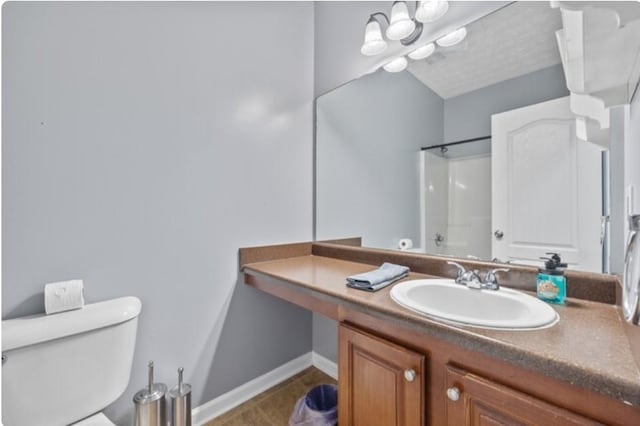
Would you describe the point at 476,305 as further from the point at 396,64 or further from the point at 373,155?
the point at 396,64

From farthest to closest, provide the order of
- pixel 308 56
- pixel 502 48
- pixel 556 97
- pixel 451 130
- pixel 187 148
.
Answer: pixel 308 56
pixel 451 130
pixel 187 148
pixel 502 48
pixel 556 97

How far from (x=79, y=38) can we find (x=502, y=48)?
5.84ft

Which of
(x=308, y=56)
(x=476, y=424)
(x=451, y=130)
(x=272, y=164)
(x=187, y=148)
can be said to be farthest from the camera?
(x=308, y=56)

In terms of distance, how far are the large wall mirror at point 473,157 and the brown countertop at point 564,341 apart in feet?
1.14

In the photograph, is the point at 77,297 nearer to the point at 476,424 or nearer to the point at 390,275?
the point at 390,275

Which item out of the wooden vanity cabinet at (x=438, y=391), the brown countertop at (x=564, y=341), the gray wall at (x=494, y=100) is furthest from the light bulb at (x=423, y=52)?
the wooden vanity cabinet at (x=438, y=391)

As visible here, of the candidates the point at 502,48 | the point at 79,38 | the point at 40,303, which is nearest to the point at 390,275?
the point at 502,48

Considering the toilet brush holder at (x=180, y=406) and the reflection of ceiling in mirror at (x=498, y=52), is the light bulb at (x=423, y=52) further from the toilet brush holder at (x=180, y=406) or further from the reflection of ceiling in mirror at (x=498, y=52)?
the toilet brush holder at (x=180, y=406)

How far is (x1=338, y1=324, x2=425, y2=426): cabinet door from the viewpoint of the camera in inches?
33.1

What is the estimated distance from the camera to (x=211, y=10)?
148 cm

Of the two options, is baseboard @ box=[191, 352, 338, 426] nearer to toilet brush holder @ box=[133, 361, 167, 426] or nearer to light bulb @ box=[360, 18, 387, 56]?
toilet brush holder @ box=[133, 361, 167, 426]

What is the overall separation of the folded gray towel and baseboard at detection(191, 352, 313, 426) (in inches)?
40.4

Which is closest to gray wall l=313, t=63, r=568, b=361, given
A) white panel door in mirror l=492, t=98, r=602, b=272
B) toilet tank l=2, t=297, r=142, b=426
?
white panel door in mirror l=492, t=98, r=602, b=272

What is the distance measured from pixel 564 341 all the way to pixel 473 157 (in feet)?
3.28
